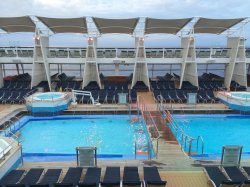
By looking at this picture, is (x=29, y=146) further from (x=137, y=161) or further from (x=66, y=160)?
(x=137, y=161)

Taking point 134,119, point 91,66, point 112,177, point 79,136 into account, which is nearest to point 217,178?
point 112,177

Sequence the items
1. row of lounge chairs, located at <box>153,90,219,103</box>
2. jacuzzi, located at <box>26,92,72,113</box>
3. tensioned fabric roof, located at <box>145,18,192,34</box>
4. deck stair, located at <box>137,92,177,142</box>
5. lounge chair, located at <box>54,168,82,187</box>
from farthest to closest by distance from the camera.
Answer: tensioned fabric roof, located at <box>145,18,192,34</box>, row of lounge chairs, located at <box>153,90,219,103</box>, jacuzzi, located at <box>26,92,72,113</box>, deck stair, located at <box>137,92,177,142</box>, lounge chair, located at <box>54,168,82,187</box>

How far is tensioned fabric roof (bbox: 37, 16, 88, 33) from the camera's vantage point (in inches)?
775

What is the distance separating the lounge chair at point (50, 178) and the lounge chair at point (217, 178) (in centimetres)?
456

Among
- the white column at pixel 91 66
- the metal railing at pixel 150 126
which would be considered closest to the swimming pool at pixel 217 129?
the metal railing at pixel 150 126

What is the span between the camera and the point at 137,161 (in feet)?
29.5

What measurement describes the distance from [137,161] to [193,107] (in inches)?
340

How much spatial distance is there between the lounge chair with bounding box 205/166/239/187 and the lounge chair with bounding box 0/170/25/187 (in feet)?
18.6

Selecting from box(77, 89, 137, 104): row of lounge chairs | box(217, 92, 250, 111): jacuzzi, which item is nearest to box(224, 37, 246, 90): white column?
box(217, 92, 250, 111): jacuzzi

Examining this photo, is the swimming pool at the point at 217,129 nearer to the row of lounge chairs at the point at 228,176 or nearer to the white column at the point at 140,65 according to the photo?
the row of lounge chairs at the point at 228,176

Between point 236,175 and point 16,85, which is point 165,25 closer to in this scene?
point 16,85

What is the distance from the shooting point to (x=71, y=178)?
24.0ft

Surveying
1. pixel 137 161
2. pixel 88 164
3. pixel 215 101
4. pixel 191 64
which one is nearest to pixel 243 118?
pixel 215 101

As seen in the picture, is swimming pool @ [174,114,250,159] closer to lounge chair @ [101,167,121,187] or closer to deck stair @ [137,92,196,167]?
deck stair @ [137,92,196,167]
